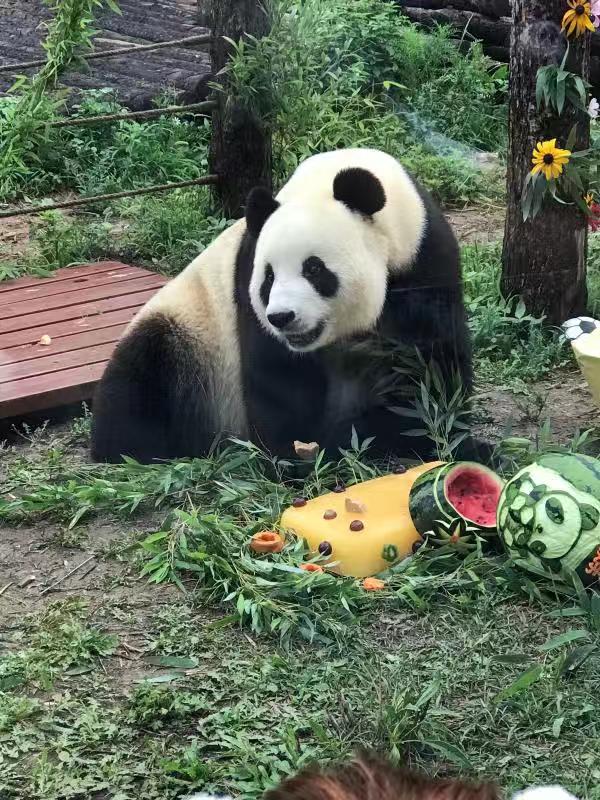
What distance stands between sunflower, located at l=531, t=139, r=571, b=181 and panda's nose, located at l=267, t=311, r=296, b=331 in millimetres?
1002

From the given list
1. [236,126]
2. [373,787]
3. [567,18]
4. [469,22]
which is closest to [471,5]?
[469,22]

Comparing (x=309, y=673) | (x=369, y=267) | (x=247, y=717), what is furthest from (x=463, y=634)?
(x=369, y=267)

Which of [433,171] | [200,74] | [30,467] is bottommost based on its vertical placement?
[30,467]

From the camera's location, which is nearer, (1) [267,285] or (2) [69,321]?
(1) [267,285]

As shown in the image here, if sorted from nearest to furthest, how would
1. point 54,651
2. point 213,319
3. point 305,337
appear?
point 54,651
point 305,337
point 213,319

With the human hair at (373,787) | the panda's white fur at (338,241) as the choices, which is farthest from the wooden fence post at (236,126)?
the human hair at (373,787)

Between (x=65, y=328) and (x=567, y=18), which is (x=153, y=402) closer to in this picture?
(x=65, y=328)

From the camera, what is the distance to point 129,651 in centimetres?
263

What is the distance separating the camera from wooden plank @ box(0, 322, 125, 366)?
4.23 meters

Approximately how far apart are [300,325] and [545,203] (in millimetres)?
1014

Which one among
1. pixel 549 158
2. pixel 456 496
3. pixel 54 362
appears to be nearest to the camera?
pixel 456 496

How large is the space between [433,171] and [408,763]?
1863 millimetres

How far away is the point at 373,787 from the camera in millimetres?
918

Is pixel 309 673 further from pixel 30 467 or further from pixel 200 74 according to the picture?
pixel 200 74
